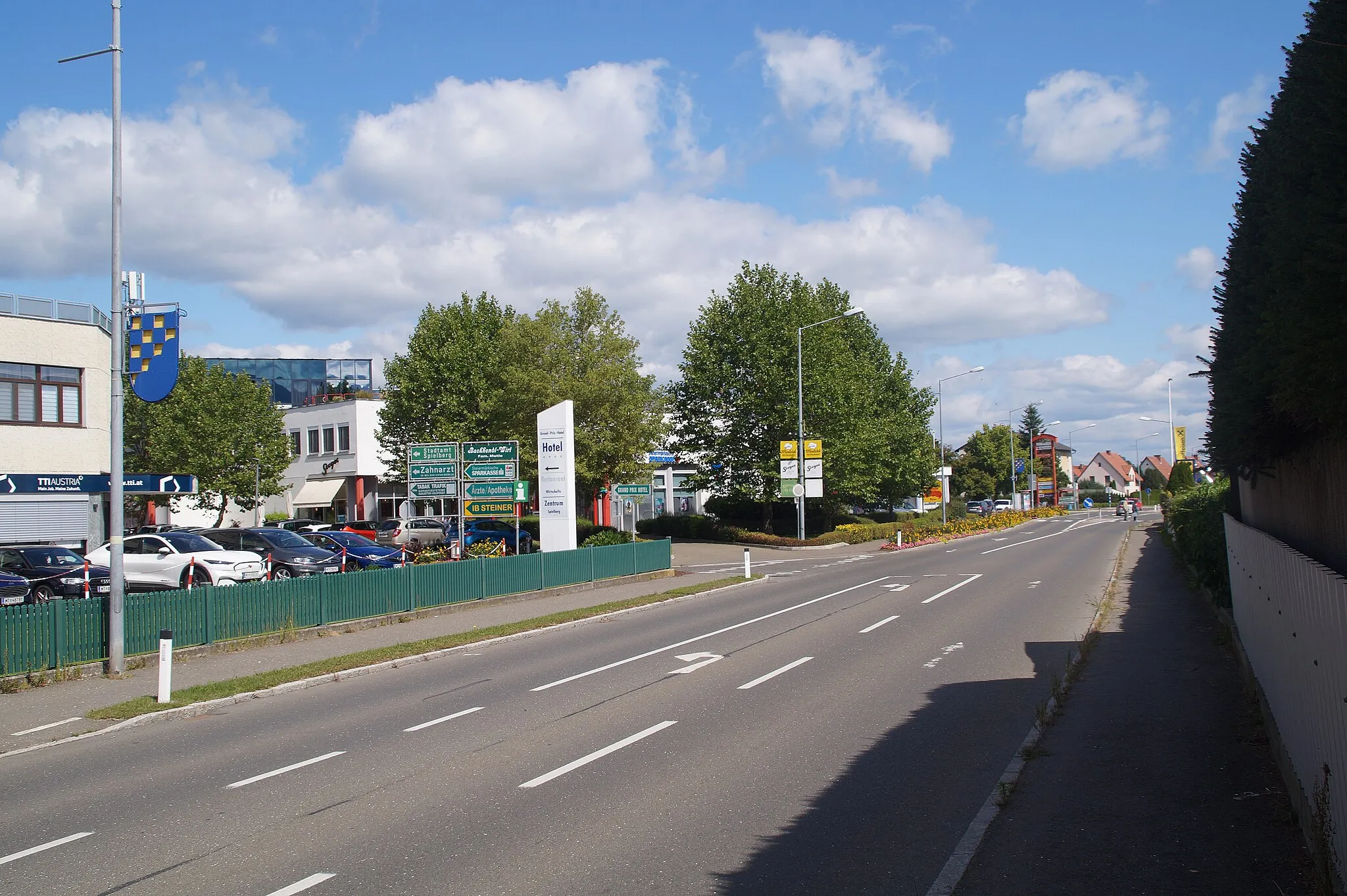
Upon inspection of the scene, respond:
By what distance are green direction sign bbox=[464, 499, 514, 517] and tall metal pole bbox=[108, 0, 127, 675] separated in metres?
13.8

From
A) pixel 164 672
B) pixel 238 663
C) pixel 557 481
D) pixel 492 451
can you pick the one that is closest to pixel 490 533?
pixel 557 481

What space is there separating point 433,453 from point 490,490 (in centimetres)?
233

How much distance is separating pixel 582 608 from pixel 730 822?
15976 millimetres

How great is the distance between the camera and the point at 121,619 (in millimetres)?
15195

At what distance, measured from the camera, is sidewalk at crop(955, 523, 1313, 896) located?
20.1 feet

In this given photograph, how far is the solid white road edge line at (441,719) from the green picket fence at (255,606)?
6.91 metres

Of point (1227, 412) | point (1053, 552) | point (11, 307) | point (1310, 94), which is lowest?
point (1053, 552)

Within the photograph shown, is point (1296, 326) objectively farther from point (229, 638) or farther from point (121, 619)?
point (229, 638)

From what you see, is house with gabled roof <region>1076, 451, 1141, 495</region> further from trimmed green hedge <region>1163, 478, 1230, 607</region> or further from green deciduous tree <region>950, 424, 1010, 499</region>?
trimmed green hedge <region>1163, 478, 1230, 607</region>

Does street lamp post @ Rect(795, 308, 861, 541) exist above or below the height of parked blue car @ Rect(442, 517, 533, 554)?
above

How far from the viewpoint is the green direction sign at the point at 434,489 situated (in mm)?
29391

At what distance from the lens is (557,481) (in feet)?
96.8

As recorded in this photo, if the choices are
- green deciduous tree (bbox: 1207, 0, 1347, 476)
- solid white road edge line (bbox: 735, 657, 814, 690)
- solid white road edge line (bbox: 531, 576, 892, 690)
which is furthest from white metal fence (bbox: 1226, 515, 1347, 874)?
solid white road edge line (bbox: 531, 576, 892, 690)

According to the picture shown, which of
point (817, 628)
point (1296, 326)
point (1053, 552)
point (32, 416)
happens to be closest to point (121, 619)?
point (817, 628)
